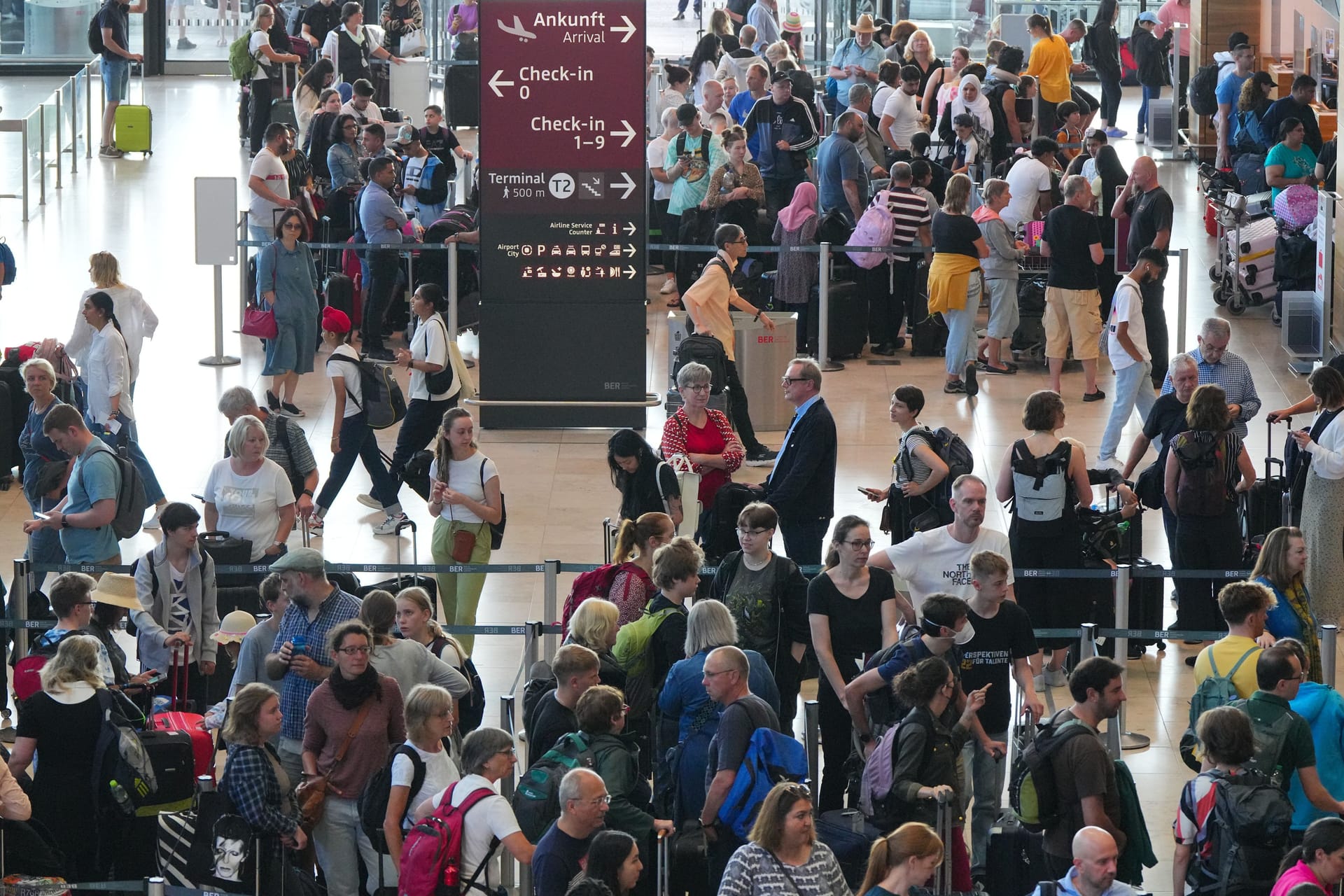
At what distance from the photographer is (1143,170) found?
16.9 m

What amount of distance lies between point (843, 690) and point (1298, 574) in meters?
2.26

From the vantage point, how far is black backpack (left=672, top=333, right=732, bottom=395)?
558 inches

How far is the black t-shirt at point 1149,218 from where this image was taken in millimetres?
16578

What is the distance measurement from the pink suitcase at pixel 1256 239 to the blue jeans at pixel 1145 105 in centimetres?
1036

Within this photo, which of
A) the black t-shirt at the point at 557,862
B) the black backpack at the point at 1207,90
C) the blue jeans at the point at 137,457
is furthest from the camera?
the black backpack at the point at 1207,90

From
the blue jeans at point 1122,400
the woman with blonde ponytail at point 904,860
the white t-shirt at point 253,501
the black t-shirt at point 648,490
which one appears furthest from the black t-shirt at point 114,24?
the woman with blonde ponytail at point 904,860

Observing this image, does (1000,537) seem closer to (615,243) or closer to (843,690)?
(843,690)

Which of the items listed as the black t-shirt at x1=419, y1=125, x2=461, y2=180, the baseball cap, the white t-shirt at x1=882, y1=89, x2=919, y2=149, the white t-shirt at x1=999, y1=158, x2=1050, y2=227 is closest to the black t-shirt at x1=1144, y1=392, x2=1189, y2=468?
the baseball cap

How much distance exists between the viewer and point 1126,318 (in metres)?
14.5

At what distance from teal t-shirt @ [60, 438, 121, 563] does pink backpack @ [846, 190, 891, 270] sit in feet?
27.5

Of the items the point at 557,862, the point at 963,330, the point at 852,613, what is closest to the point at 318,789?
the point at 557,862

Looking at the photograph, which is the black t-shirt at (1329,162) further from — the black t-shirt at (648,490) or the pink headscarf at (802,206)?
the black t-shirt at (648,490)

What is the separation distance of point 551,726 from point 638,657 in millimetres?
878

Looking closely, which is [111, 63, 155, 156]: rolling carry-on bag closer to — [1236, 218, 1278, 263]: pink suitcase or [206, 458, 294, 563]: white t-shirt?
[1236, 218, 1278, 263]: pink suitcase
